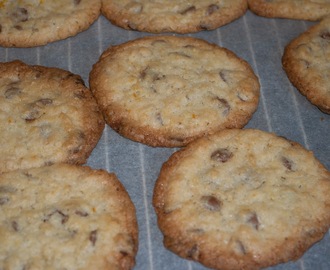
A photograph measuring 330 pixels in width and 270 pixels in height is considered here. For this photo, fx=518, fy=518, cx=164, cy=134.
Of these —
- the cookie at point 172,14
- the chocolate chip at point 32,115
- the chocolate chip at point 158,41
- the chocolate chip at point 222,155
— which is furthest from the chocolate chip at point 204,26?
the chocolate chip at point 32,115

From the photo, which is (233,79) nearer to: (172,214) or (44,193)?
(172,214)

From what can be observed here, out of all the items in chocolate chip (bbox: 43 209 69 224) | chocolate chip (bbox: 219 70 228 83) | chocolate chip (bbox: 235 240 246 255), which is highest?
chocolate chip (bbox: 219 70 228 83)

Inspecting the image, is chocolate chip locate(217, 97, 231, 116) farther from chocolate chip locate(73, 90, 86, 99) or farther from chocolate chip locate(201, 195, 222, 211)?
chocolate chip locate(73, 90, 86, 99)

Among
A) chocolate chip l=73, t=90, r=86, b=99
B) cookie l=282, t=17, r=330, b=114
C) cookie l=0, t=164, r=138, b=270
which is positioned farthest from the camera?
cookie l=282, t=17, r=330, b=114

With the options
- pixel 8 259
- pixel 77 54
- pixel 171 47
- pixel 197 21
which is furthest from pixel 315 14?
pixel 8 259

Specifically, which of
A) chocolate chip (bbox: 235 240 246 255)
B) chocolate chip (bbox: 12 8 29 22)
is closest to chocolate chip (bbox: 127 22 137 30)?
chocolate chip (bbox: 12 8 29 22)

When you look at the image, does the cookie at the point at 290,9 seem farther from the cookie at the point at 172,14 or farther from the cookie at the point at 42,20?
the cookie at the point at 42,20
